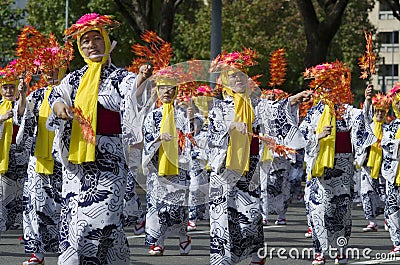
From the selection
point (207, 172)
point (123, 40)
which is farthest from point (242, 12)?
point (207, 172)

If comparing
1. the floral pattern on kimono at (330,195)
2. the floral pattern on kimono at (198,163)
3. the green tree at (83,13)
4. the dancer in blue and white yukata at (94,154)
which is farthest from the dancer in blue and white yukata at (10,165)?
the green tree at (83,13)

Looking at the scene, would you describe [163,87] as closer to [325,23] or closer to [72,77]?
[72,77]

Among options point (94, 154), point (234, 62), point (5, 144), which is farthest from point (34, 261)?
point (94, 154)

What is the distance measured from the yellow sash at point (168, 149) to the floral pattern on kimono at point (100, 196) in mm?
3851

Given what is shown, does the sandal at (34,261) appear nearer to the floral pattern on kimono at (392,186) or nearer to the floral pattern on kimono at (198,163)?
the floral pattern on kimono at (198,163)

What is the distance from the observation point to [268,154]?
1352 cm

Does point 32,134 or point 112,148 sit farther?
point 32,134

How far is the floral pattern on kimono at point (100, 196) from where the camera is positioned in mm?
7703

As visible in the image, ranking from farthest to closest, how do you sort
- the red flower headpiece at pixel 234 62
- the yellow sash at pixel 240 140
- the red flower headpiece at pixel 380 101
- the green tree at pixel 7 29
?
the green tree at pixel 7 29 < the red flower headpiece at pixel 380 101 < the red flower headpiece at pixel 234 62 < the yellow sash at pixel 240 140

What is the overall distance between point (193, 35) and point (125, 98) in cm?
3069

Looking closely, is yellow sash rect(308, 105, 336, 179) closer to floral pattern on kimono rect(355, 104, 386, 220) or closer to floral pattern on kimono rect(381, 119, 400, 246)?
floral pattern on kimono rect(381, 119, 400, 246)

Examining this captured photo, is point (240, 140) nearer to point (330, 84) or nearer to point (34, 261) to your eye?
point (330, 84)

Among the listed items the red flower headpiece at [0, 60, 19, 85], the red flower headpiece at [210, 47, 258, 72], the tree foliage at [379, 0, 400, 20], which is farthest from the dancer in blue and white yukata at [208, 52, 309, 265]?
the tree foliage at [379, 0, 400, 20]

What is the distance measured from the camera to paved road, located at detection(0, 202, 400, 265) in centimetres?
1123
